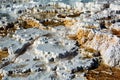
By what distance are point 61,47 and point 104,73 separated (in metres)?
4.56

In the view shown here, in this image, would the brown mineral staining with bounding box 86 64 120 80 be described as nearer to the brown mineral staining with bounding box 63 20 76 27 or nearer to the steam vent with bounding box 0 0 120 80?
the steam vent with bounding box 0 0 120 80

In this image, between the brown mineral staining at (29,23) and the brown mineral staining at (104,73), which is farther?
the brown mineral staining at (29,23)

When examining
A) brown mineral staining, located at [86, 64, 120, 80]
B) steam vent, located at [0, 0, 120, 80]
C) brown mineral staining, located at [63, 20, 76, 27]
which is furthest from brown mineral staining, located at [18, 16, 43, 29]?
brown mineral staining, located at [86, 64, 120, 80]

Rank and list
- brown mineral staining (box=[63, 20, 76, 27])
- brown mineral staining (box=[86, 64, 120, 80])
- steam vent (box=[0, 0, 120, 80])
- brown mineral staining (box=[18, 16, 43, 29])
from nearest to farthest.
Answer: brown mineral staining (box=[86, 64, 120, 80]) < steam vent (box=[0, 0, 120, 80]) < brown mineral staining (box=[63, 20, 76, 27]) < brown mineral staining (box=[18, 16, 43, 29])

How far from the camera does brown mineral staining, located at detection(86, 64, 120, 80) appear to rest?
64.6 ft

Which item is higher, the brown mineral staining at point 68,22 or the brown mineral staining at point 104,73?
the brown mineral staining at point 68,22

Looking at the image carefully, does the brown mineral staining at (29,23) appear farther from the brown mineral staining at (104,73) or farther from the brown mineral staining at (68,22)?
the brown mineral staining at (104,73)

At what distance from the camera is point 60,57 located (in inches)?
877

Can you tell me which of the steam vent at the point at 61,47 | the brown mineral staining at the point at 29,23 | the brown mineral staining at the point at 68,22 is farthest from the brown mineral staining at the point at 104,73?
the brown mineral staining at the point at 29,23

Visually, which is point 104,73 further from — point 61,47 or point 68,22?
point 68,22

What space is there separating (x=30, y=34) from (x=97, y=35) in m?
6.52

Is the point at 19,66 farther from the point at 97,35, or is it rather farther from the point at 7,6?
the point at 7,6

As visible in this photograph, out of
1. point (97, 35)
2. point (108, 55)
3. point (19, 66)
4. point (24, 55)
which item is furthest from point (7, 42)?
point (108, 55)

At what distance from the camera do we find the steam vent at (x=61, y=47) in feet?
67.6
